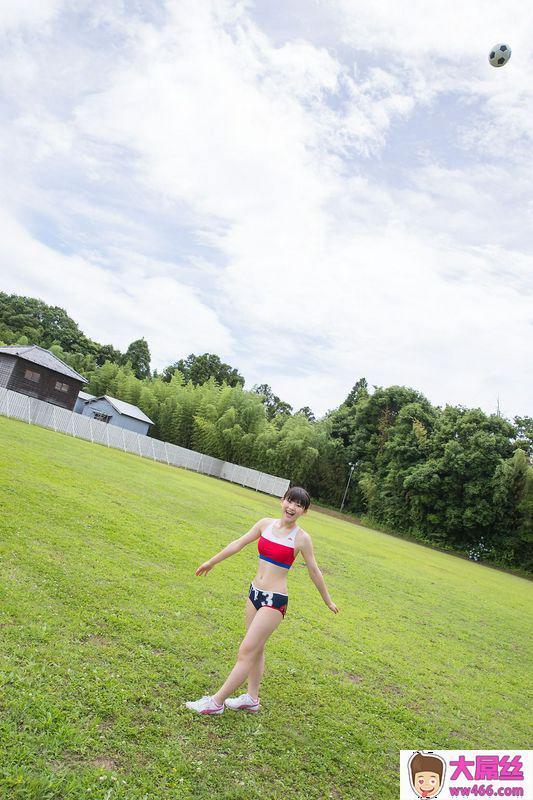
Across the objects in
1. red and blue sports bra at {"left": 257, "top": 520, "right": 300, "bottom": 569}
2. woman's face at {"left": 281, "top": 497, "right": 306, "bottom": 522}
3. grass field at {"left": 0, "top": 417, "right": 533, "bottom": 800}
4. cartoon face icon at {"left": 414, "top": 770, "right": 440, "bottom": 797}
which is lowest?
grass field at {"left": 0, "top": 417, "right": 533, "bottom": 800}

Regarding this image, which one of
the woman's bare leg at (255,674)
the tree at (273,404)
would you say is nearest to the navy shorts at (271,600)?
the woman's bare leg at (255,674)

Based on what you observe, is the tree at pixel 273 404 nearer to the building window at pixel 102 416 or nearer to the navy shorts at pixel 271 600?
the building window at pixel 102 416

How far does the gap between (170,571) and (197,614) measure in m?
1.38

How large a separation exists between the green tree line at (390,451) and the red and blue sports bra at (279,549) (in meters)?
30.7

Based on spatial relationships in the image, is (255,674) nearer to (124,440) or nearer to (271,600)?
(271,600)

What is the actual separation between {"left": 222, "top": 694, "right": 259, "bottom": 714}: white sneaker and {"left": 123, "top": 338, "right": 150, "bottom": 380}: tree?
3005 inches

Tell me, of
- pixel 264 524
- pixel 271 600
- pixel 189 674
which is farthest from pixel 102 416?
pixel 271 600

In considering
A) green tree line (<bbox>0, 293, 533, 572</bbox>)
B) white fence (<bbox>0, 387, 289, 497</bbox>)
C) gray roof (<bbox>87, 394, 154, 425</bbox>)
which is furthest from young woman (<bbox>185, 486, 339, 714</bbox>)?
gray roof (<bbox>87, 394, 154, 425</bbox>)

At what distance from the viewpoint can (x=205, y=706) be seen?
3.71 meters

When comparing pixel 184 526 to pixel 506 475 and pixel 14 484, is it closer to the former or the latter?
pixel 14 484

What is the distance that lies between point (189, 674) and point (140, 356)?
257ft

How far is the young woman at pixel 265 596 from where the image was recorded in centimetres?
367

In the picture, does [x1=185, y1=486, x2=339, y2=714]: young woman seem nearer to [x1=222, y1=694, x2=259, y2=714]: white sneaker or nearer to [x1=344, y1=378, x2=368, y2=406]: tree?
[x1=222, y1=694, x2=259, y2=714]: white sneaker

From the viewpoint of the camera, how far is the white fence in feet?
83.9
